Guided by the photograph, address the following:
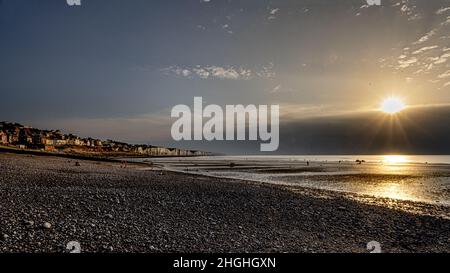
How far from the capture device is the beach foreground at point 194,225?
33.9ft

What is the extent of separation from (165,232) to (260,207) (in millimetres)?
7855

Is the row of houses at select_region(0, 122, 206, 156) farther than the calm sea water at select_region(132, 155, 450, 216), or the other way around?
the row of houses at select_region(0, 122, 206, 156)

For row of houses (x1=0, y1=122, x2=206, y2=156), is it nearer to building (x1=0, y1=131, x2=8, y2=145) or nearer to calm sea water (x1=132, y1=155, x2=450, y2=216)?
building (x1=0, y1=131, x2=8, y2=145)

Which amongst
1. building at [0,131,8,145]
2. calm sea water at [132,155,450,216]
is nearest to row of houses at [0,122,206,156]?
building at [0,131,8,145]

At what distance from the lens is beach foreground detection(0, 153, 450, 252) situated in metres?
10.3

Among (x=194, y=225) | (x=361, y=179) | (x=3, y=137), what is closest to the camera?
(x=194, y=225)

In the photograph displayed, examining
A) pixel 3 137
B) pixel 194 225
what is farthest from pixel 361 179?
pixel 3 137

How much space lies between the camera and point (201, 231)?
1227 cm

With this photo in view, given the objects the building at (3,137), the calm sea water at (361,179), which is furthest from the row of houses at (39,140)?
the calm sea water at (361,179)

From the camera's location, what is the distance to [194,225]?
13055 mm

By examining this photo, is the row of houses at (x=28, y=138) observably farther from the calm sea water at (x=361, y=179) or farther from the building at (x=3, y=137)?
the calm sea water at (x=361, y=179)

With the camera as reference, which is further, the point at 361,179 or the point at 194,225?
the point at 361,179

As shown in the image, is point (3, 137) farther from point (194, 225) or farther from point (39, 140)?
point (194, 225)
